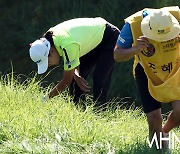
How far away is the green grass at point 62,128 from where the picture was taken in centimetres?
546

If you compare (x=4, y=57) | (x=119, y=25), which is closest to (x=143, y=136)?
(x=119, y=25)

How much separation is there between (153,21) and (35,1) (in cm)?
722

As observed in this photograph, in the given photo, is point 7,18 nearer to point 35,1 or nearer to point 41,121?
point 35,1

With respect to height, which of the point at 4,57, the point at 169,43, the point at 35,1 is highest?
the point at 169,43

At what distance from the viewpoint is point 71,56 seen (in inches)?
248

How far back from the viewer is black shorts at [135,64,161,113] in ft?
19.0

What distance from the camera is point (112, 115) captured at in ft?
22.1

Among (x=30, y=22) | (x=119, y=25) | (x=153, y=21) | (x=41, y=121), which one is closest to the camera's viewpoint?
(x=153, y=21)

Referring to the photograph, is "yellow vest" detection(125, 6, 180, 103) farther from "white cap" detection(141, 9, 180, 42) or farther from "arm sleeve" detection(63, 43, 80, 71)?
"arm sleeve" detection(63, 43, 80, 71)

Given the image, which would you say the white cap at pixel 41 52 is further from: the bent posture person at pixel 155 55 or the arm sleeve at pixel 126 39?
the arm sleeve at pixel 126 39

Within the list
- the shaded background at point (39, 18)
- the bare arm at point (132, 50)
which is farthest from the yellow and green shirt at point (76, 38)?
the shaded background at point (39, 18)

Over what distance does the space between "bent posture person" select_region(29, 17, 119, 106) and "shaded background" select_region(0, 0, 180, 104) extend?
3.81 meters

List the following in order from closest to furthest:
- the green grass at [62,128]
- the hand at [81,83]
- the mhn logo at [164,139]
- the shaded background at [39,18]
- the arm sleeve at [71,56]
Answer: the green grass at [62,128], the mhn logo at [164,139], the arm sleeve at [71,56], the hand at [81,83], the shaded background at [39,18]

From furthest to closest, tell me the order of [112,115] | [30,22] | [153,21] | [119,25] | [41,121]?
[30,22]
[119,25]
[112,115]
[41,121]
[153,21]
